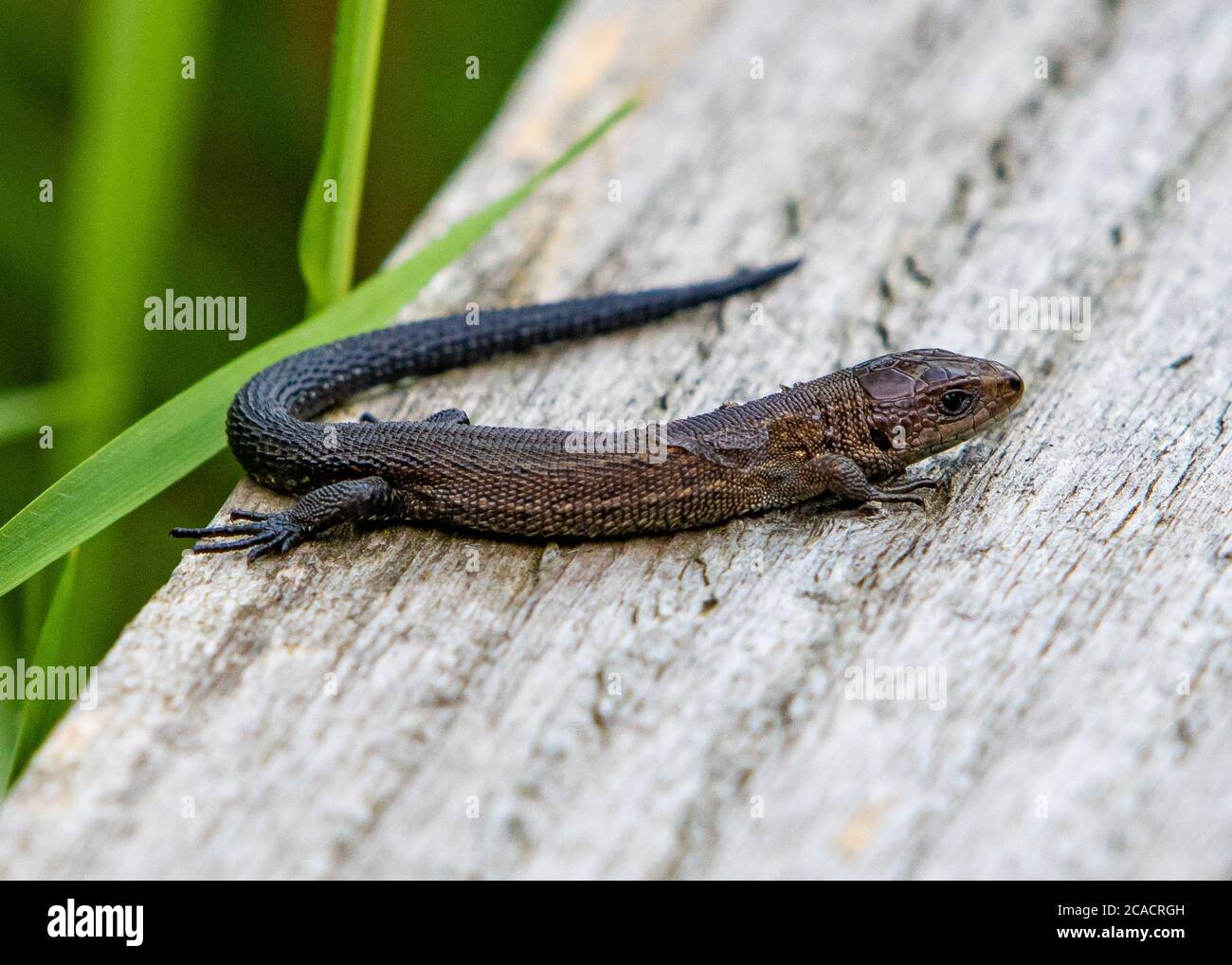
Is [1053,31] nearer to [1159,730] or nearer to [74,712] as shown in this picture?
[1159,730]

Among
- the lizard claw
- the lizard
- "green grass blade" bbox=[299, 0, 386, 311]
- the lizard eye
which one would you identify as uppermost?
"green grass blade" bbox=[299, 0, 386, 311]

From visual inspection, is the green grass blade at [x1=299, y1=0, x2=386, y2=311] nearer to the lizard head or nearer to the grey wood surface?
the grey wood surface

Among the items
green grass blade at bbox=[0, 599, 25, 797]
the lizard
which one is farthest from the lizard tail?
green grass blade at bbox=[0, 599, 25, 797]

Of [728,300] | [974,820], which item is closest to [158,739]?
[974,820]

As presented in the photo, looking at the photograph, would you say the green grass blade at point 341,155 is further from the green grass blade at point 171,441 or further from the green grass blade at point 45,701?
the green grass blade at point 45,701

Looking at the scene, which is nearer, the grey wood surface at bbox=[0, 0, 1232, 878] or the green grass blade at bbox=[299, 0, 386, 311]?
the grey wood surface at bbox=[0, 0, 1232, 878]

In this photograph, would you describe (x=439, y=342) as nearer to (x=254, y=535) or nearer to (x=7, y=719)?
(x=254, y=535)
